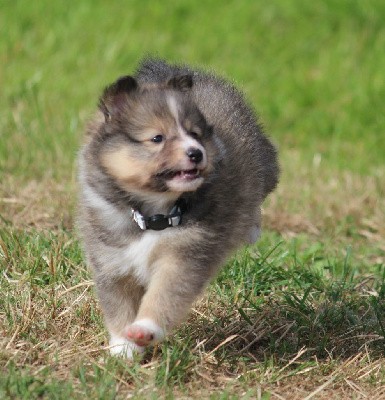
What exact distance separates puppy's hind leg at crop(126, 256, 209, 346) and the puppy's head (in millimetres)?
362

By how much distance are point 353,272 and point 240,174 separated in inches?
56.2

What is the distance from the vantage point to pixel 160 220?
4.32 metres

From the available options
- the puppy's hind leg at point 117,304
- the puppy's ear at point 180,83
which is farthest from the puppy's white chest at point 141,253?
the puppy's ear at point 180,83

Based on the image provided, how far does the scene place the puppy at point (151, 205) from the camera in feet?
13.8

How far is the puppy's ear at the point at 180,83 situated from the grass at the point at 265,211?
116cm

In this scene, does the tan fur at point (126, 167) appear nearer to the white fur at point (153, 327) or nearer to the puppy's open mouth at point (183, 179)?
the puppy's open mouth at point (183, 179)

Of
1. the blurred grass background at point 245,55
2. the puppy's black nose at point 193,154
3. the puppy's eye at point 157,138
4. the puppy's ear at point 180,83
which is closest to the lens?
the puppy's black nose at point 193,154

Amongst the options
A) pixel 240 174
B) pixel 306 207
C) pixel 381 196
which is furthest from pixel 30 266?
pixel 381 196

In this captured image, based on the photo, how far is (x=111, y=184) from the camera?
171 inches

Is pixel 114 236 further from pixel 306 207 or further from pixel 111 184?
pixel 306 207

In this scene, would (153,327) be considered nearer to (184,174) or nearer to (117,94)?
(184,174)

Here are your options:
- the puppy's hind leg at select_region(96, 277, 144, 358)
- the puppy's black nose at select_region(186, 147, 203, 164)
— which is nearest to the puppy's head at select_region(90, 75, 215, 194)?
the puppy's black nose at select_region(186, 147, 203, 164)

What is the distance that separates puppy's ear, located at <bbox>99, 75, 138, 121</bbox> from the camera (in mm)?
4344

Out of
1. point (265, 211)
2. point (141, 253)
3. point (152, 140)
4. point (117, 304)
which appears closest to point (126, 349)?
point (117, 304)
